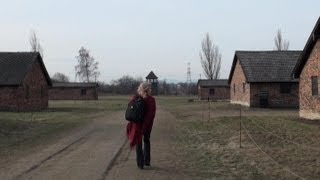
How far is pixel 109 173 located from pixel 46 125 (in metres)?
15.5

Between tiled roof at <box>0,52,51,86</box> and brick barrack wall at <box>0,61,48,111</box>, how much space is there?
1.58ft

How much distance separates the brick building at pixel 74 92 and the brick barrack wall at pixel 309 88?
192 feet

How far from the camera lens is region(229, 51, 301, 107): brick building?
4409 centimetres

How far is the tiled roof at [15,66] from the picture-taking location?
4212 cm

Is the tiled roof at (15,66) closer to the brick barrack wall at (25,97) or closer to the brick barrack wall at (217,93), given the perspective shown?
the brick barrack wall at (25,97)

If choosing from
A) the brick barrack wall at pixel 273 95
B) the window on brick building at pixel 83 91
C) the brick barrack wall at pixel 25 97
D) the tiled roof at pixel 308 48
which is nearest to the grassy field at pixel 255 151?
the tiled roof at pixel 308 48

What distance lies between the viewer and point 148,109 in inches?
465

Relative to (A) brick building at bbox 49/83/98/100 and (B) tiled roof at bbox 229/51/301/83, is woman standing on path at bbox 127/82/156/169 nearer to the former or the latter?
(B) tiled roof at bbox 229/51/301/83

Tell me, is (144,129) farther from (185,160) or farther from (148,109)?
(185,160)

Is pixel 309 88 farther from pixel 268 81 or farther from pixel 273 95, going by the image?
pixel 273 95

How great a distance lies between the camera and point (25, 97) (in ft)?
141

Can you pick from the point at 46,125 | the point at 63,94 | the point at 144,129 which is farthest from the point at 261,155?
the point at 63,94

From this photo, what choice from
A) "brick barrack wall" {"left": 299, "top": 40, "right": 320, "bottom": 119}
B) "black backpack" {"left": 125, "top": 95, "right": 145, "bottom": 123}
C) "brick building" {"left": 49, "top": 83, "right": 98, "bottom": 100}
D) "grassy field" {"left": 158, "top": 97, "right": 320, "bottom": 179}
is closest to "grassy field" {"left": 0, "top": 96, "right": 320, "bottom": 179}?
"grassy field" {"left": 158, "top": 97, "right": 320, "bottom": 179}

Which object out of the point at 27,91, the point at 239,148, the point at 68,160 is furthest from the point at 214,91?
the point at 68,160
